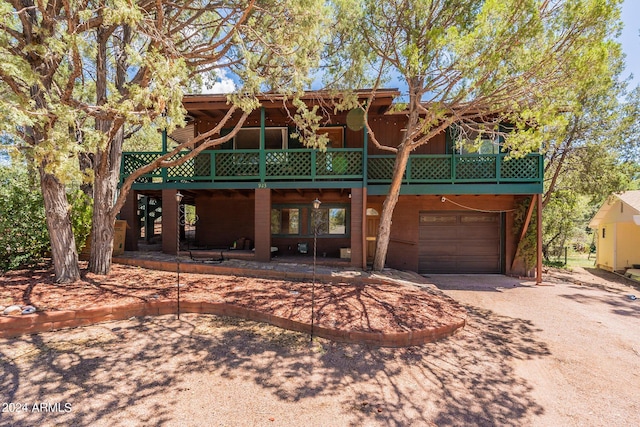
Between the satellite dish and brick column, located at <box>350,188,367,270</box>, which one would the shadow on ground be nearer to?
brick column, located at <box>350,188,367,270</box>

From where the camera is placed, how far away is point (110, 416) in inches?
108

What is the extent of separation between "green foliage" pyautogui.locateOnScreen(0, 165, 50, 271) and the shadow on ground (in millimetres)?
4019

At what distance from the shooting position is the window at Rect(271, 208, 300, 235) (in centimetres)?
1111

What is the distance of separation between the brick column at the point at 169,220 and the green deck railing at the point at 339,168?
0.55 metres

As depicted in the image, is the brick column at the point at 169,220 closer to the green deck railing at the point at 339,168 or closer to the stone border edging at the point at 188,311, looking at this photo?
the green deck railing at the point at 339,168

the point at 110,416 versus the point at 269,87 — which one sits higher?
the point at 269,87

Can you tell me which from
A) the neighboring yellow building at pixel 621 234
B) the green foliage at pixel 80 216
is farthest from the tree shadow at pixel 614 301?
the green foliage at pixel 80 216

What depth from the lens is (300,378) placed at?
3525 mm

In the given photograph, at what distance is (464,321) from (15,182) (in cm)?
1084

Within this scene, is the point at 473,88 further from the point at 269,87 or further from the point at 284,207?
the point at 284,207

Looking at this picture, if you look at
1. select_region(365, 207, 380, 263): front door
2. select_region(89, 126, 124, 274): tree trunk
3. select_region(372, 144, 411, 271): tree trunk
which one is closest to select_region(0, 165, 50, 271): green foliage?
select_region(89, 126, 124, 274): tree trunk

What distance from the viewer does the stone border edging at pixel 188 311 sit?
432 centimetres

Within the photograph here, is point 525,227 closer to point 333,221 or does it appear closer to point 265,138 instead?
point 333,221

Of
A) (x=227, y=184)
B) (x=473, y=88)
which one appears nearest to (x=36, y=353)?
(x=227, y=184)
